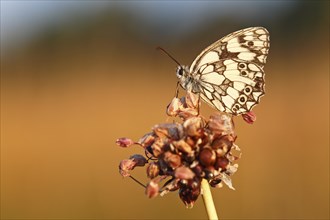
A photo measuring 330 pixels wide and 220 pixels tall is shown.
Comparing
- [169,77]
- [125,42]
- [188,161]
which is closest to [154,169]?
[188,161]

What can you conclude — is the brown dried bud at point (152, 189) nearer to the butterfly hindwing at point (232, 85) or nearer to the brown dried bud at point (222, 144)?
the brown dried bud at point (222, 144)

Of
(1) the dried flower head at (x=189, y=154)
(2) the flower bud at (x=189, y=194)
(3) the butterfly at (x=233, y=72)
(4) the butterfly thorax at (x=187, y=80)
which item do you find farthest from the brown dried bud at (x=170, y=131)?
(4) the butterfly thorax at (x=187, y=80)

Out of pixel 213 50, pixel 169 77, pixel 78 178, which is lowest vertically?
pixel 78 178

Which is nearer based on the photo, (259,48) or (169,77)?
(259,48)

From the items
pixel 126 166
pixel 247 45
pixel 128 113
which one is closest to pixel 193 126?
pixel 126 166

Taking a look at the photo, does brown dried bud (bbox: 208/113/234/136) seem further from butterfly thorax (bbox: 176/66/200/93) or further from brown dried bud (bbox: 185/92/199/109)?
butterfly thorax (bbox: 176/66/200/93)

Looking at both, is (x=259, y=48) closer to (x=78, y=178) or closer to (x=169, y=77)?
(x=78, y=178)
